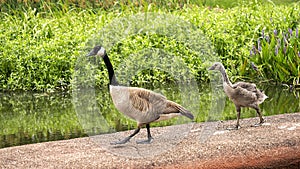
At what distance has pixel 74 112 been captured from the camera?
814cm

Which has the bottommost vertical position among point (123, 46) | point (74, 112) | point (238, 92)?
point (74, 112)

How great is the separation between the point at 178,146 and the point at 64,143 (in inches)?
42.9

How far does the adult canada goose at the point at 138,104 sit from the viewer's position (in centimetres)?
514

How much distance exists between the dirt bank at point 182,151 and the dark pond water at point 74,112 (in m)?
0.41

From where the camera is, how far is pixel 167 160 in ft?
16.7

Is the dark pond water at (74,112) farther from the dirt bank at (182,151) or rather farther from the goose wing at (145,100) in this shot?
the goose wing at (145,100)

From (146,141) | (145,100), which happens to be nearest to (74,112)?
(146,141)

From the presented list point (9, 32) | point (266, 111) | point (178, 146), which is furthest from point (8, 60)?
point (178, 146)

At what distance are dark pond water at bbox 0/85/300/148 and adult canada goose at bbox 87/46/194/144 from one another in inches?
25.2

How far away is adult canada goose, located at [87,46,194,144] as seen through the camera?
5141 millimetres

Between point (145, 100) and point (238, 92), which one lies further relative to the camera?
point (238, 92)

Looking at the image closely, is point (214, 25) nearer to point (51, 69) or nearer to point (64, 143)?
point (51, 69)

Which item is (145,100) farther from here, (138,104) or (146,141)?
(146,141)

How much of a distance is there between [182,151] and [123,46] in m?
5.35
